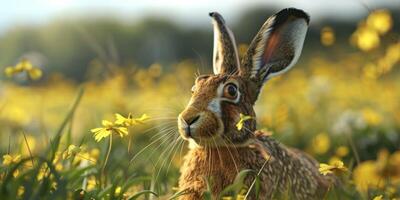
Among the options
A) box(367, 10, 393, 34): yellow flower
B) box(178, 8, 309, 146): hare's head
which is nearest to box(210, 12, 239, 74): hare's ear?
box(178, 8, 309, 146): hare's head

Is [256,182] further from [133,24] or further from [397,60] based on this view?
[133,24]

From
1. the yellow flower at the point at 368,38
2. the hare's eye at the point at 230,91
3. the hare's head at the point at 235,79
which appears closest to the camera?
the hare's head at the point at 235,79

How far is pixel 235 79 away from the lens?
16.6ft

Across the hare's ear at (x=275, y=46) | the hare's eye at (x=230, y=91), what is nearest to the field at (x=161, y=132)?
the hare's eye at (x=230, y=91)

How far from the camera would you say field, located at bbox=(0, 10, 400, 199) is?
4465 mm

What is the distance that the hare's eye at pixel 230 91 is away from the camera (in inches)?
195

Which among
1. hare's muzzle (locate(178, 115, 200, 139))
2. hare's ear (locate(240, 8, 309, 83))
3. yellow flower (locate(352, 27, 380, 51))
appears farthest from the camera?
yellow flower (locate(352, 27, 380, 51))

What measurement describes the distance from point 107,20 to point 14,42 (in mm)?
3170

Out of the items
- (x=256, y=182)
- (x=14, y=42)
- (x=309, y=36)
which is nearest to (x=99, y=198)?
(x=256, y=182)

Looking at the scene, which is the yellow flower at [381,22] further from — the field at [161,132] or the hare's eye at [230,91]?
the hare's eye at [230,91]

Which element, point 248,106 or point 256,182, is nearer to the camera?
point 256,182

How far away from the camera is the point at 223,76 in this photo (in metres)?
5.05

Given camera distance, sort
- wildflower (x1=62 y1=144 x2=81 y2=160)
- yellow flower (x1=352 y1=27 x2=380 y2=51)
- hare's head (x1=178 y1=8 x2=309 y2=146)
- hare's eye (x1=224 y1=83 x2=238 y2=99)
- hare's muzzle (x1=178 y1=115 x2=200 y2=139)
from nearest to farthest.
Result: wildflower (x1=62 y1=144 x2=81 y2=160) → hare's muzzle (x1=178 y1=115 x2=200 y2=139) → hare's head (x1=178 y1=8 x2=309 y2=146) → hare's eye (x1=224 y1=83 x2=238 y2=99) → yellow flower (x1=352 y1=27 x2=380 y2=51)

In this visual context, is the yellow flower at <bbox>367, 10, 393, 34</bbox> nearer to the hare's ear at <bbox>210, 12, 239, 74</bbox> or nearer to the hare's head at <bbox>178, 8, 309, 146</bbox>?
the hare's head at <bbox>178, 8, 309, 146</bbox>
